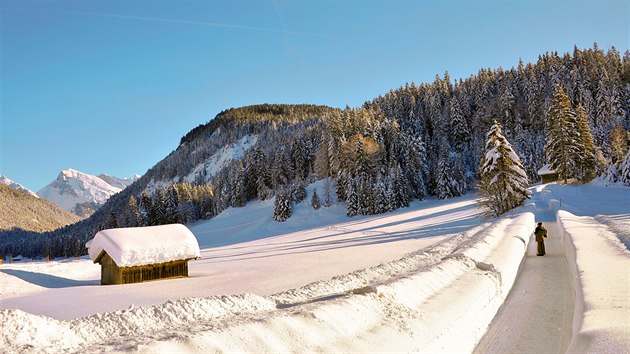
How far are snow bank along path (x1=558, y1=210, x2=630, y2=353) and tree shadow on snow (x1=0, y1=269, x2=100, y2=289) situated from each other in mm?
25460

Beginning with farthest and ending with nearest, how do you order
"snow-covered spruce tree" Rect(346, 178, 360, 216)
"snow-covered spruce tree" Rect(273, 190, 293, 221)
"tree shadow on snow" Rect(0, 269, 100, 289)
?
1. "snow-covered spruce tree" Rect(273, 190, 293, 221)
2. "snow-covered spruce tree" Rect(346, 178, 360, 216)
3. "tree shadow on snow" Rect(0, 269, 100, 289)

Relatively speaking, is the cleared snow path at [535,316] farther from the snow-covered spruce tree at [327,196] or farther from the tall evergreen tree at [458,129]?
the tall evergreen tree at [458,129]

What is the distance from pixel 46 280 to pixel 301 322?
27.1m

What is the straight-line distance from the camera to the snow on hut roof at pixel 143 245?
23766mm

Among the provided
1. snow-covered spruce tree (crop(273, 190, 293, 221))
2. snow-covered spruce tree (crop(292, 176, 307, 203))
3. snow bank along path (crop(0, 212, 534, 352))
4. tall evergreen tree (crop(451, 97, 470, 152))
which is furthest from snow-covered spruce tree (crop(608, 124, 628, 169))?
snow bank along path (crop(0, 212, 534, 352))

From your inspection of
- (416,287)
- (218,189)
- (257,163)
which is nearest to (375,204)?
(257,163)

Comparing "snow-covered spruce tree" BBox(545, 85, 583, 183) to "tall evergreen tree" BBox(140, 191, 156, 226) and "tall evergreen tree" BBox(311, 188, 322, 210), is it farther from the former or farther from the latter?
"tall evergreen tree" BBox(140, 191, 156, 226)

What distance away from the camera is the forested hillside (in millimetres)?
76062

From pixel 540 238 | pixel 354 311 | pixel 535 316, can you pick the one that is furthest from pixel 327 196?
pixel 354 311

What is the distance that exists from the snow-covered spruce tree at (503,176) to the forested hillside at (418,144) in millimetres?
29949

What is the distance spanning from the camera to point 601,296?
27.4 feet

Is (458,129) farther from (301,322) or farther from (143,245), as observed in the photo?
(301,322)

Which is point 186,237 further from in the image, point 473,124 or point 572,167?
point 473,124

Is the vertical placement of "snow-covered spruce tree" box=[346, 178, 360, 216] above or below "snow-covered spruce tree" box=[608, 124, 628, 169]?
below
